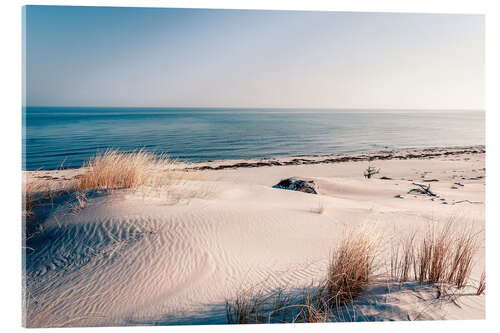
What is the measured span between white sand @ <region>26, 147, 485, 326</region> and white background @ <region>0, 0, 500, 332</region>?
133 mm

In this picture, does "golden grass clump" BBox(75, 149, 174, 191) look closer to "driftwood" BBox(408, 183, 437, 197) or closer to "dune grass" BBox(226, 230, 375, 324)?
"dune grass" BBox(226, 230, 375, 324)

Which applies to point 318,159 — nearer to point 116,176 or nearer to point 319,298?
point 116,176

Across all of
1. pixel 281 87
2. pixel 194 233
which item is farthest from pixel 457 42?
pixel 194 233

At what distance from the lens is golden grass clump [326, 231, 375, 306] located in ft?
7.52

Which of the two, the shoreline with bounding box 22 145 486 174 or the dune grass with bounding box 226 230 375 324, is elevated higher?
the shoreline with bounding box 22 145 486 174

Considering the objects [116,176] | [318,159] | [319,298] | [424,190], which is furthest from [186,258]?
[318,159]

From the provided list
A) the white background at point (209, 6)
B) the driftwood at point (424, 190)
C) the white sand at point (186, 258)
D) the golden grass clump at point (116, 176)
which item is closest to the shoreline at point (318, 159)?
the driftwood at point (424, 190)

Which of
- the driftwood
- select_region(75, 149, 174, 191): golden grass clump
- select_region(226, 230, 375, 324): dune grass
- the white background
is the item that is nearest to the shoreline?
the driftwood

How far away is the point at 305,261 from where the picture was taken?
3.19m

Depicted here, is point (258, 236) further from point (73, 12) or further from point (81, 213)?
point (73, 12)

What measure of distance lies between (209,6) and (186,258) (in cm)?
301

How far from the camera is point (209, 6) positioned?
3.66 metres

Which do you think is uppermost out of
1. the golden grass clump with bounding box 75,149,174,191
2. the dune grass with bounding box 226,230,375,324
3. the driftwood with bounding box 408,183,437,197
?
the golden grass clump with bounding box 75,149,174,191

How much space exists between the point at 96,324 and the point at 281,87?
15.8 ft
